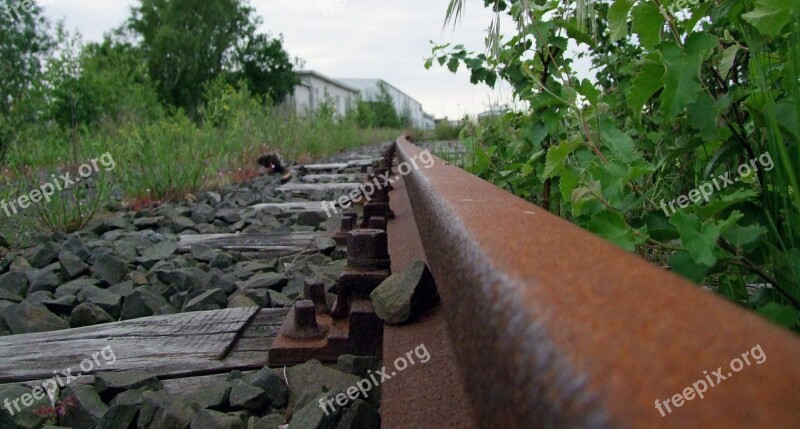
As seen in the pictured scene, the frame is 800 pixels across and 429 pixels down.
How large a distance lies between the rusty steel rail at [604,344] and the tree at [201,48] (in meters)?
45.0

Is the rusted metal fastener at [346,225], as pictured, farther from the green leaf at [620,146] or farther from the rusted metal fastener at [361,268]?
the green leaf at [620,146]

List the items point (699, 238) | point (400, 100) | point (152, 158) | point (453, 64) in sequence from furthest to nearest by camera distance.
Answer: point (400, 100)
point (152, 158)
point (453, 64)
point (699, 238)

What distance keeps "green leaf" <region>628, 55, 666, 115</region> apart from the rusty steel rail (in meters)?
0.71

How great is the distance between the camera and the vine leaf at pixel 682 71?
1.09 meters

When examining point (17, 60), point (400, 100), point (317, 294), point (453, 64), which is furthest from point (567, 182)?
point (400, 100)

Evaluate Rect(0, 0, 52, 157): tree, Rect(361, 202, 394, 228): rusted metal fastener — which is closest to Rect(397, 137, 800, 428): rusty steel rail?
Rect(361, 202, 394, 228): rusted metal fastener

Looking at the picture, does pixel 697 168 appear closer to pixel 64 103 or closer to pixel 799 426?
pixel 799 426

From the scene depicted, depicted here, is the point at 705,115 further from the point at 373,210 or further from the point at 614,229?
the point at 373,210

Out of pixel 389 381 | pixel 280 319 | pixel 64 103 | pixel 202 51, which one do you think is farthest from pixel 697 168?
pixel 202 51

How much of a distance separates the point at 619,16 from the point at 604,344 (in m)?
1.12

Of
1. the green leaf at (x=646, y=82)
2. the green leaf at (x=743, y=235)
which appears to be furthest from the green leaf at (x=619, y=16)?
the green leaf at (x=743, y=235)

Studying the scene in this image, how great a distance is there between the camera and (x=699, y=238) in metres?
0.82

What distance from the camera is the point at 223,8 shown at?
160 feet

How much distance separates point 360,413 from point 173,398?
472 millimetres
